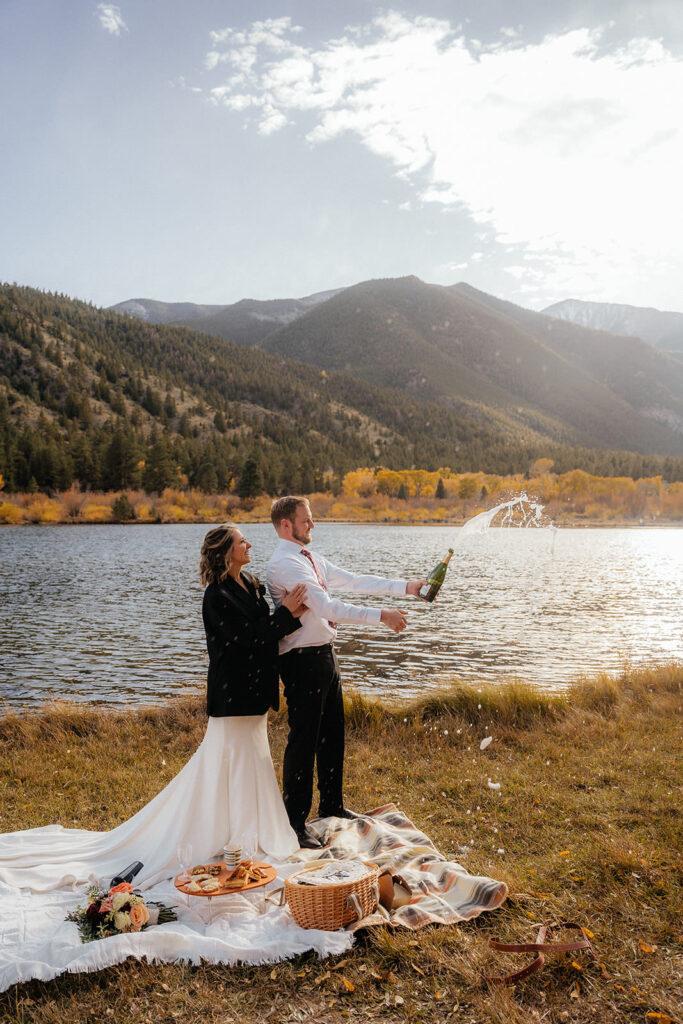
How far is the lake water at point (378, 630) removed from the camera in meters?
17.8

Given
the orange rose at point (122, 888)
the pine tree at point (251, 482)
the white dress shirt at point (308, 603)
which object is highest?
the pine tree at point (251, 482)

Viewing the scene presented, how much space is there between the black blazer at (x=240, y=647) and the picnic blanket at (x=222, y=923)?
1301mm

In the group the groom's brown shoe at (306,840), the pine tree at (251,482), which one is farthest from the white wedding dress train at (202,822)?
the pine tree at (251,482)

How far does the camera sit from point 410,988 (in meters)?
3.89

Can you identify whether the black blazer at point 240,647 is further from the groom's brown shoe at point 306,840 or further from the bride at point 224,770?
the groom's brown shoe at point 306,840

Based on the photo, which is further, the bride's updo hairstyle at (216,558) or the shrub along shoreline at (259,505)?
the shrub along shoreline at (259,505)

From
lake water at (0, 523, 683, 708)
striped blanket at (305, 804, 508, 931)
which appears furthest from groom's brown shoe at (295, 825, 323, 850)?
lake water at (0, 523, 683, 708)

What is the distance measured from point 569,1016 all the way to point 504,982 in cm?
37

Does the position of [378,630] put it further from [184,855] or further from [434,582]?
[184,855]

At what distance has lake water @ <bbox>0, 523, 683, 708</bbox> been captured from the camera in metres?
17.8

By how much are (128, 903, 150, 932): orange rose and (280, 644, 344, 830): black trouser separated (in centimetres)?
168

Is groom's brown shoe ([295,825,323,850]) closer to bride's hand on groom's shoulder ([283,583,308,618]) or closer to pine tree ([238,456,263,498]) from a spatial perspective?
bride's hand on groom's shoulder ([283,583,308,618])

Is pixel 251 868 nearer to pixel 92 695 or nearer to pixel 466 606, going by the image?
pixel 92 695

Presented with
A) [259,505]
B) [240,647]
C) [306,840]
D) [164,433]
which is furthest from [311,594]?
[164,433]
